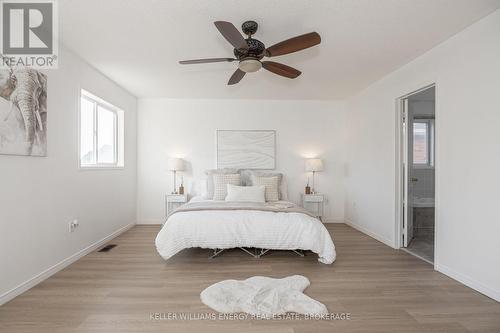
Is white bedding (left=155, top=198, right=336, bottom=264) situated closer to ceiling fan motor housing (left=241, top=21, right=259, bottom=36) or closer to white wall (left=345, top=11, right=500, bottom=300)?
white wall (left=345, top=11, right=500, bottom=300)

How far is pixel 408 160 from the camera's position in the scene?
349 cm

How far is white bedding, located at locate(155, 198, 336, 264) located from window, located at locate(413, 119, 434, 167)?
356 cm

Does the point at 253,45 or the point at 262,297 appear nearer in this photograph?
the point at 262,297

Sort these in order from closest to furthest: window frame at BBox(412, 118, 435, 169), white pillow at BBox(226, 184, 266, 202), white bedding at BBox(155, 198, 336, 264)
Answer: white bedding at BBox(155, 198, 336, 264)
white pillow at BBox(226, 184, 266, 202)
window frame at BBox(412, 118, 435, 169)

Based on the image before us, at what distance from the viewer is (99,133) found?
3898 mm

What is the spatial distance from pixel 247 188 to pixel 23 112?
2863 millimetres

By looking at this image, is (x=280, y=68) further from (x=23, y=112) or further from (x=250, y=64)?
(x=23, y=112)

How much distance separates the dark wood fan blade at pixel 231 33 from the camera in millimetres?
1934

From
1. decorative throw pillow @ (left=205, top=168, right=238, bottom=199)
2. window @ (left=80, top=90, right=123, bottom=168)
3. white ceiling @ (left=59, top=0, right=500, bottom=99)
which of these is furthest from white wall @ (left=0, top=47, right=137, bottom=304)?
decorative throw pillow @ (left=205, top=168, right=238, bottom=199)

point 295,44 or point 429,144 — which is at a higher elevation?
point 295,44

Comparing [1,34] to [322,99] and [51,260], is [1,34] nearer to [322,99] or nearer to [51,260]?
[51,260]

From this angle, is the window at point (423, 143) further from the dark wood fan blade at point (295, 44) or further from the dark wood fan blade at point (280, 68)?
the dark wood fan blade at point (295, 44)

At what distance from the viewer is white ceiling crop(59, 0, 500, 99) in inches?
82.8

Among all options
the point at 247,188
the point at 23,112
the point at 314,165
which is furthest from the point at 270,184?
the point at 23,112
